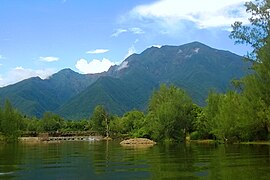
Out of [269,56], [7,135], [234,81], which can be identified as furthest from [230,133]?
[7,135]

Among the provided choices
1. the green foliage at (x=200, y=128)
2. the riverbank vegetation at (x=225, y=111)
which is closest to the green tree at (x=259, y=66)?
the riverbank vegetation at (x=225, y=111)

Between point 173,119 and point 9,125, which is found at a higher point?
point 9,125

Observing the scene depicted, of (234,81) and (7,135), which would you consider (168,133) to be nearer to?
(234,81)

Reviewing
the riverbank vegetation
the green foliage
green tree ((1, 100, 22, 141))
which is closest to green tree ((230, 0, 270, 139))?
the riverbank vegetation

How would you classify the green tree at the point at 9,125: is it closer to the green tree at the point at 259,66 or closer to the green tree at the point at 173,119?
the green tree at the point at 173,119

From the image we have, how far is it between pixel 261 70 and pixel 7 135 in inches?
4444

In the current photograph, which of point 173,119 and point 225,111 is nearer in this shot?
point 225,111

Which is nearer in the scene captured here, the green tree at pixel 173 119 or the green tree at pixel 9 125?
the green tree at pixel 173 119

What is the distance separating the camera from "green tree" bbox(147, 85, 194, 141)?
370 ft

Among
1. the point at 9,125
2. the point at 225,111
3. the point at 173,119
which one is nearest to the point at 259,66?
the point at 225,111

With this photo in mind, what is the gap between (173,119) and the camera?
112688 mm

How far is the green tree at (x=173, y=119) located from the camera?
112625mm

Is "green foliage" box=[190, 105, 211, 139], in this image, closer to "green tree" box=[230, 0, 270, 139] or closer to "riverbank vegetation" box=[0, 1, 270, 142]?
"riverbank vegetation" box=[0, 1, 270, 142]

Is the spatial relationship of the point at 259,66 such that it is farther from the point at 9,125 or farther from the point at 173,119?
the point at 9,125
